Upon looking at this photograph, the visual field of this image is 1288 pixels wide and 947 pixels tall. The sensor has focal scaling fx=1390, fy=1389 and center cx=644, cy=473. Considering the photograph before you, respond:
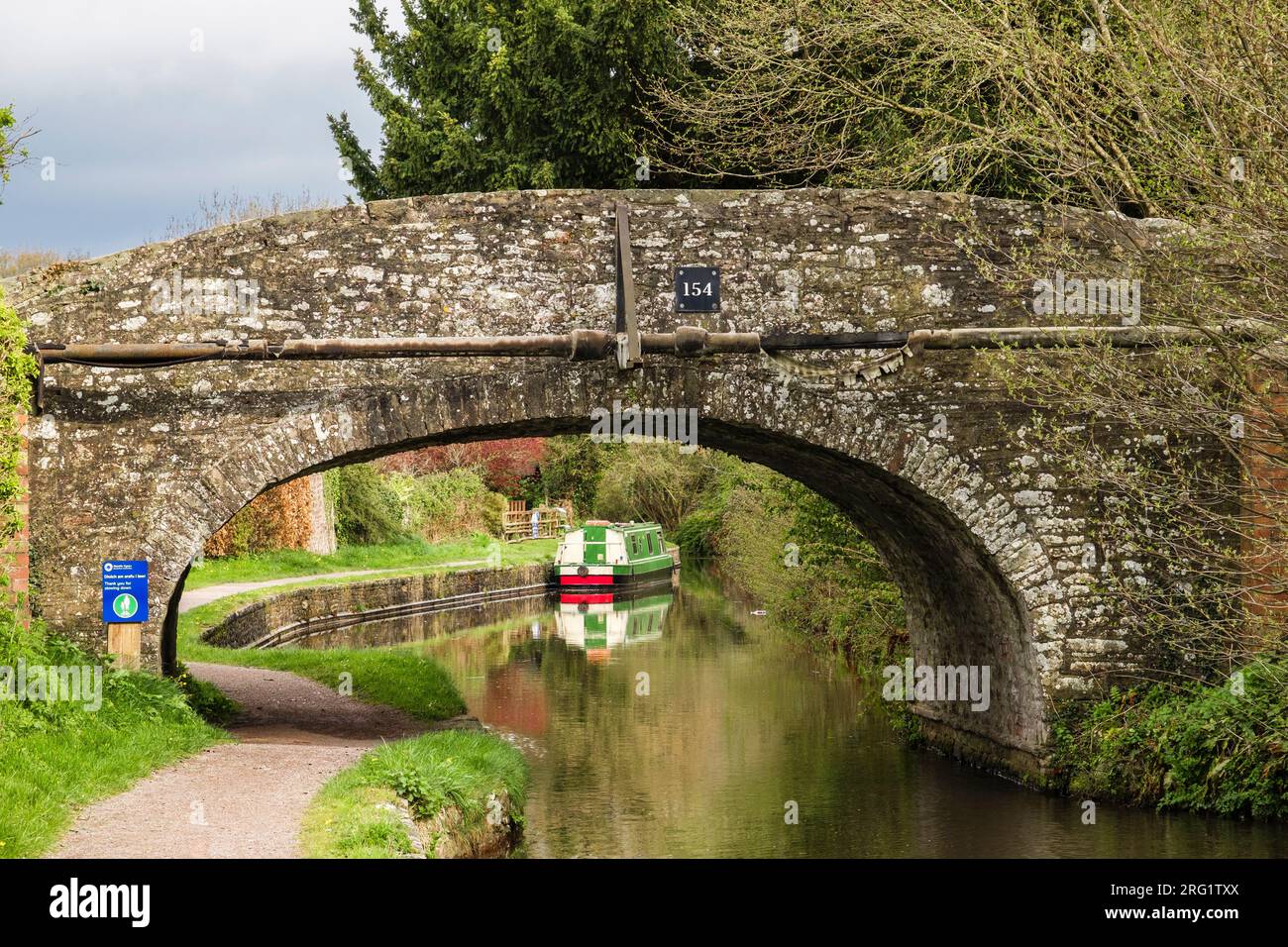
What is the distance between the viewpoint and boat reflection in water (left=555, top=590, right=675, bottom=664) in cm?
2002

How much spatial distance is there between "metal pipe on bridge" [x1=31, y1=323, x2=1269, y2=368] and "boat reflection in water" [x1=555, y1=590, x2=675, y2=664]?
964 cm

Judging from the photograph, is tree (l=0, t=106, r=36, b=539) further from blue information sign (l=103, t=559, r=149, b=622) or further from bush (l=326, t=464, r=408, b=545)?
bush (l=326, t=464, r=408, b=545)

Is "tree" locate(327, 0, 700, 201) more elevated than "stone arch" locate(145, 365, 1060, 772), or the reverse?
"tree" locate(327, 0, 700, 201)

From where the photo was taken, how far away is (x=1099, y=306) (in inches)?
354

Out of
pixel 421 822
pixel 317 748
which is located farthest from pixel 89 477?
pixel 421 822

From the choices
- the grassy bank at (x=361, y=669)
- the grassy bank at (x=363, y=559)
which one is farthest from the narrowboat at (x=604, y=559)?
the grassy bank at (x=361, y=669)

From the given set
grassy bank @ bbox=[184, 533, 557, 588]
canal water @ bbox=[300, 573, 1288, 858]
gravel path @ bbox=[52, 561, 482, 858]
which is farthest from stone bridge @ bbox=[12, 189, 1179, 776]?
grassy bank @ bbox=[184, 533, 557, 588]

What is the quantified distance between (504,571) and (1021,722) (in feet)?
62.0

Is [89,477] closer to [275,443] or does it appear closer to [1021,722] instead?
[275,443]

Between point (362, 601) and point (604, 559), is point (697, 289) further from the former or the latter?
point (604, 559)

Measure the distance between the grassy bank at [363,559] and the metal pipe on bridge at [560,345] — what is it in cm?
1258

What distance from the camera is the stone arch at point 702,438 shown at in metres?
8.52

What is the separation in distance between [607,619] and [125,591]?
15646 mm

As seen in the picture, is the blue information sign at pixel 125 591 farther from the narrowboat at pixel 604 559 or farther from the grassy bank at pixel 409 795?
the narrowboat at pixel 604 559
